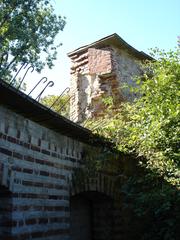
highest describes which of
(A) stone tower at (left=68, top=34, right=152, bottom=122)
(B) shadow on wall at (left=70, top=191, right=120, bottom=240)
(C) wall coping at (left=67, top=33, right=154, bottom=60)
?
(C) wall coping at (left=67, top=33, right=154, bottom=60)

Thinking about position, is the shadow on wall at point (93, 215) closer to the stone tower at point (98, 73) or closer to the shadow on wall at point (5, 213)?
the shadow on wall at point (5, 213)

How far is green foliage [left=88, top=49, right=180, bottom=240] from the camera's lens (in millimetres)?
5914

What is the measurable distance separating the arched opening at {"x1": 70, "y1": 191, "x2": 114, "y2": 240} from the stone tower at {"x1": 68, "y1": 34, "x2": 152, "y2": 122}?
3.45 m

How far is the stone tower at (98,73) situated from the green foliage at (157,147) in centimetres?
310

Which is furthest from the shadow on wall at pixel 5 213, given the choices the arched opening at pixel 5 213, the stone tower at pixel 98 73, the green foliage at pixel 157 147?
the stone tower at pixel 98 73

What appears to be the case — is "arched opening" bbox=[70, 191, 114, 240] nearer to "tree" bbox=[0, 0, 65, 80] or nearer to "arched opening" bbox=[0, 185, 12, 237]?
"arched opening" bbox=[0, 185, 12, 237]

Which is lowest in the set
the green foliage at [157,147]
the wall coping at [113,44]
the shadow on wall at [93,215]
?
the shadow on wall at [93,215]

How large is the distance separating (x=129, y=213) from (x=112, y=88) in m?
4.21

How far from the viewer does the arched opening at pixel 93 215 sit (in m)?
6.42

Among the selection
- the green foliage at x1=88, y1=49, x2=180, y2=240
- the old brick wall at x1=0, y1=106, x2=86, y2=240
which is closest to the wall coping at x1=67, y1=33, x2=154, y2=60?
the green foliage at x1=88, y1=49, x2=180, y2=240

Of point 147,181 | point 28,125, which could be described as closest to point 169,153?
point 147,181

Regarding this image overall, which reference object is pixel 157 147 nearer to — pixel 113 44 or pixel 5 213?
pixel 5 213

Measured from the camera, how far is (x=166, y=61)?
22.1 ft

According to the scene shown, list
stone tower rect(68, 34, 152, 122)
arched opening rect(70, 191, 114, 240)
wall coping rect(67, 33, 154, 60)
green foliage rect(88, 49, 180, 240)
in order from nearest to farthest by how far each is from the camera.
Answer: green foliage rect(88, 49, 180, 240), arched opening rect(70, 191, 114, 240), stone tower rect(68, 34, 152, 122), wall coping rect(67, 33, 154, 60)
